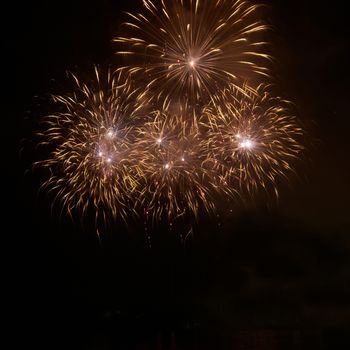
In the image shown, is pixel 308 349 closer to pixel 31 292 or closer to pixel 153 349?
pixel 153 349

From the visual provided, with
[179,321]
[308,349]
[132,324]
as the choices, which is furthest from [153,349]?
[179,321]

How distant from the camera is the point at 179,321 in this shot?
133 meters

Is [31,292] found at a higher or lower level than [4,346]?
higher

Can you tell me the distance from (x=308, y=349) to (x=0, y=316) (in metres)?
34.7

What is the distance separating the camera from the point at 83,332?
76688 millimetres

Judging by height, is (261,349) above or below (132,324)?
below

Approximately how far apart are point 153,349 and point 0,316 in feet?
69.6

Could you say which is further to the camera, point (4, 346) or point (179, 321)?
point (179, 321)

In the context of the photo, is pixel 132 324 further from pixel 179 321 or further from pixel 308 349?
pixel 308 349

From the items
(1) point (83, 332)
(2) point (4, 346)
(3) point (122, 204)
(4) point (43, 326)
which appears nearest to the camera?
(3) point (122, 204)

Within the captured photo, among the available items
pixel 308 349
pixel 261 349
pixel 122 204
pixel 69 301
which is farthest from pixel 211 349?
pixel 122 204

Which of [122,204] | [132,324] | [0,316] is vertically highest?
[132,324]

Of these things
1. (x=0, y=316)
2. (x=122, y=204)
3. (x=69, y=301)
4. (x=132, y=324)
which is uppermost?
(x=132, y=324)

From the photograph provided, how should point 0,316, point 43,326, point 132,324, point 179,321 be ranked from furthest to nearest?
point 179,321, point 132,324, point 43,326, point 0,316
